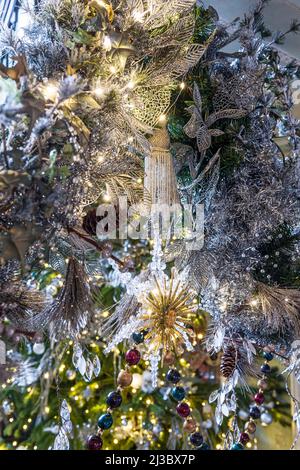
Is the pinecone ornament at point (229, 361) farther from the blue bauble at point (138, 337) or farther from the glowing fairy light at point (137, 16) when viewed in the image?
the glowing fairy light at point (137, 16)

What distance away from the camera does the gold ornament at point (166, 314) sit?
78 cm

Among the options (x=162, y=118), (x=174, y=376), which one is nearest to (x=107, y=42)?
(x=162, y=118)

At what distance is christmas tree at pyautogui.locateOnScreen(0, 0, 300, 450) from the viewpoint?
0.58m

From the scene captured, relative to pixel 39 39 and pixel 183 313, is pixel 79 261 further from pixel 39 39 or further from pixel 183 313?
pixel 39 39

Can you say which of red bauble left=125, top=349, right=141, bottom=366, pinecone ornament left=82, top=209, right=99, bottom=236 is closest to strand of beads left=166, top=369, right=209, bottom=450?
red bauble left=125, top=349, right=141, bottom=366

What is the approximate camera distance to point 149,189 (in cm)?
79

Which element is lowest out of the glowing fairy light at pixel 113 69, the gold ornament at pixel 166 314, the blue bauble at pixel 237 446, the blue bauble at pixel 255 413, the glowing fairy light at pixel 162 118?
the blue bauble at pixel 237 446

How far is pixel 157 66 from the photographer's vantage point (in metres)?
0.73

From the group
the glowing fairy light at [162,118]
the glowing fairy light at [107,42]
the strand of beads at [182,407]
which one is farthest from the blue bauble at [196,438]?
the glowing fairy light at [107,42]

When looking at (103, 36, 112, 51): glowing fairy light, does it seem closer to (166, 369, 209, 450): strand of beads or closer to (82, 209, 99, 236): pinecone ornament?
(82, 209, 99, 236): pinecone ornament

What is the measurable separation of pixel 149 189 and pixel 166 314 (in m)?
0.19

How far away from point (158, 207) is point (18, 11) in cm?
40

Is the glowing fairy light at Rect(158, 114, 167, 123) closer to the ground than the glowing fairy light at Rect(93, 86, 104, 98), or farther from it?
farther from it
